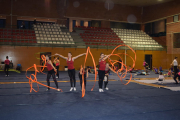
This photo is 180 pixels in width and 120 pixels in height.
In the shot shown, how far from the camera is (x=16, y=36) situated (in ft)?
68.1

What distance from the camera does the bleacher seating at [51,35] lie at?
2149 centimetres

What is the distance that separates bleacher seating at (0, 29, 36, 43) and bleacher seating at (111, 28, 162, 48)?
1305 cm

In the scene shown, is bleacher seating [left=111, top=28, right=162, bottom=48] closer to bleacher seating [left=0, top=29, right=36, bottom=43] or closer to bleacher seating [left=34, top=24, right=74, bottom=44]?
bleacher seating [left=34, top=24, right=74, bottom=44]

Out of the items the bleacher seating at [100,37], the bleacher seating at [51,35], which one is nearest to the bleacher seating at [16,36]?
the bleacher seating at [51,35]

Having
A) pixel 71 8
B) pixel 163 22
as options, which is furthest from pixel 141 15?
pixel 71 8

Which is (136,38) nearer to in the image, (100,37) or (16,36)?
(100,37)

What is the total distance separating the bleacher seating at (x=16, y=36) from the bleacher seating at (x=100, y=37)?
690 cm

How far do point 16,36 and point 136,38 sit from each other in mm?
17050

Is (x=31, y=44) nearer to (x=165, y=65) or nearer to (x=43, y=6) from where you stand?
(x=43, y=6)

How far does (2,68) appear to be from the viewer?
19.4 metres

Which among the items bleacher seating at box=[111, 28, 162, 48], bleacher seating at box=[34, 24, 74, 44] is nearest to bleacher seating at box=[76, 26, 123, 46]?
bleacher seating at box=[111, 28, 162, 48]

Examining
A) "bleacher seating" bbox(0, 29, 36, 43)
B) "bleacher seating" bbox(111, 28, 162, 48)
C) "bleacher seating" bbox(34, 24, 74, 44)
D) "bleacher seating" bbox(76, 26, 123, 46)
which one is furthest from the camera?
"bleacher seating" bbox(111, 28, 162, 48)

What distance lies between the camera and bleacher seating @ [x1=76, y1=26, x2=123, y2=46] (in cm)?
2352

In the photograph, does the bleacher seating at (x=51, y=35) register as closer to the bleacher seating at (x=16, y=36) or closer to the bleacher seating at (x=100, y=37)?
the bleacher seating at (x=16, y=36)
